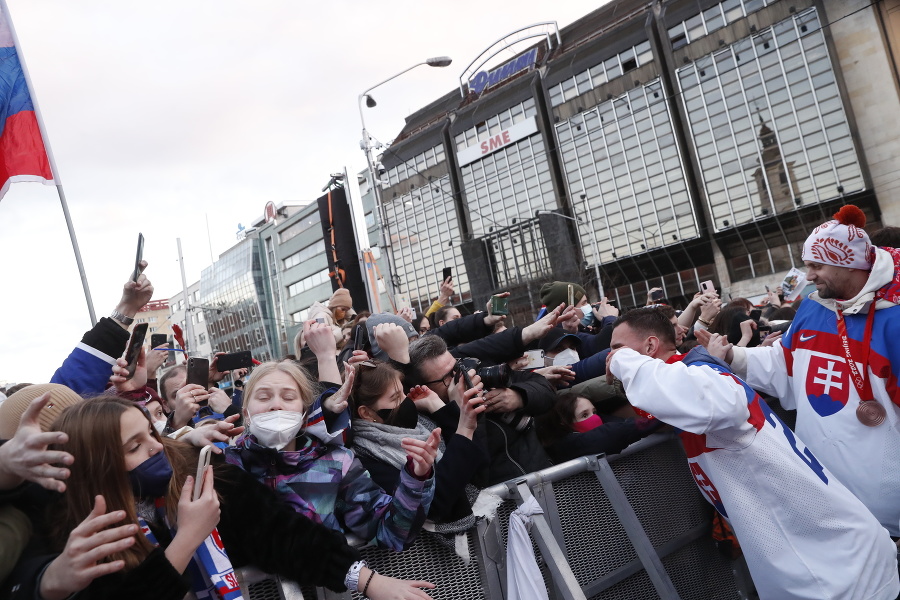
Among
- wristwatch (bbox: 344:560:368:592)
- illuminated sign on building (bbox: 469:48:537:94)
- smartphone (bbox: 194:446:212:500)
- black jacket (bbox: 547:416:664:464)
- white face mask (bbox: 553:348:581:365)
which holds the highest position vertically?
illuminated sign on building (bbox: 469:48:537:94)

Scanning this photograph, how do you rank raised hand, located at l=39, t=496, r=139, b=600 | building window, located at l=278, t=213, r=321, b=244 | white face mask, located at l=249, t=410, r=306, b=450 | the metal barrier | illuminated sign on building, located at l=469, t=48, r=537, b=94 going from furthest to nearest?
building window, located at l=278, t=213, r=321, b=244
illuminated sign on building, located at l=469, t=48, r=537, b=94
the metal barrier
white face mask, located at l=249, t=410, r=306, b=450
raised hand, located at l=39, t=496, r=139, b=600

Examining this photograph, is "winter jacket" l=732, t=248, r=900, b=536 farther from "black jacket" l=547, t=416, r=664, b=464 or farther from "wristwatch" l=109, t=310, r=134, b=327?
"wristwatch" l=109, t=310, r=134, b=327

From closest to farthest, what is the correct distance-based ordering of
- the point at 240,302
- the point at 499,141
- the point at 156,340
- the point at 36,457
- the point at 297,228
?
1. the point at 36,457
2. the point at 156,340
3. the point at 499,141
4. the point at 297,228
5. the point at 240,302

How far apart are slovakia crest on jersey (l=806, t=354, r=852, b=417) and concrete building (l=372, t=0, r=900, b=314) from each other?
108 feet

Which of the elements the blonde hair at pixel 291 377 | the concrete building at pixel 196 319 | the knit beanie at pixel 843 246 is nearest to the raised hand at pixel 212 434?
the blonde hair at pixel 291 377

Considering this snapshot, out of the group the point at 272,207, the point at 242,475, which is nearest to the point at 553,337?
the point at 242,475

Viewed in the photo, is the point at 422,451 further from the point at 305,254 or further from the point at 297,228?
the point at 297,228

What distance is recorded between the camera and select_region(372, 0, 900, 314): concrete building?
33.4m

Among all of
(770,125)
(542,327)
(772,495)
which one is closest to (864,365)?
(772,495)

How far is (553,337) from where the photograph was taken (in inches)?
195

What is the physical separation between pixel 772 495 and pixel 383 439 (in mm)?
1677

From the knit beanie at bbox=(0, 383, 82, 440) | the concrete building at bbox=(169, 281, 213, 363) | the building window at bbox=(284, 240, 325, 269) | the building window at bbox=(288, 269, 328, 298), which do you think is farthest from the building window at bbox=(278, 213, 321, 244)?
the knit beanie at bbox=(0, 383, 82, 440)

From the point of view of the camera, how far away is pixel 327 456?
2.52 meters

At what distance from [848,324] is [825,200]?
118ft
